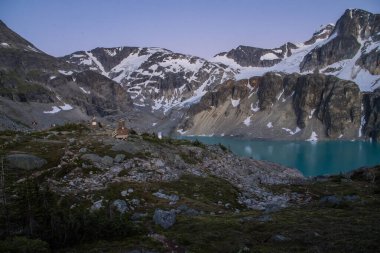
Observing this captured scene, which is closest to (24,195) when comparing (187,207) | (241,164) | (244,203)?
(187,207)

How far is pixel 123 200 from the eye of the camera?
44094mm

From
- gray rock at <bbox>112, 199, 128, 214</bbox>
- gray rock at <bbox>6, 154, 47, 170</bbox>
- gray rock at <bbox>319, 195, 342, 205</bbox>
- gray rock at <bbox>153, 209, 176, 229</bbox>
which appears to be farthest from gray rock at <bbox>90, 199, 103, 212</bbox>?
gray rock at <bbox>319, 195, 342, 205</bbox>

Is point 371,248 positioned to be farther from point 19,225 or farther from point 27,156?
point 27,156

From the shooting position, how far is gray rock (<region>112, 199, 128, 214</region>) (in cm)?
4171

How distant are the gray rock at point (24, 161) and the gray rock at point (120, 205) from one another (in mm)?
16040

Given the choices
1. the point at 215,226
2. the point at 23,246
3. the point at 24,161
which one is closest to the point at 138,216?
the point at 215,226

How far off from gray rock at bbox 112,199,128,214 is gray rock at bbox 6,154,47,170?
52.6ft

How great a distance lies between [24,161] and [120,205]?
732 inches

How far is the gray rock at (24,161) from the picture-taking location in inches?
2078

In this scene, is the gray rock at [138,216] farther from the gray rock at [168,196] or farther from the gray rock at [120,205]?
the gray rock at [168,196]

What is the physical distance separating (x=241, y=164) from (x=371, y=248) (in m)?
53.0

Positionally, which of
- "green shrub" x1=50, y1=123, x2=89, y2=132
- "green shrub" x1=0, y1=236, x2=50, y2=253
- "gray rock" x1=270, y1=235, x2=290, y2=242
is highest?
"green shrub" x1=50, y1=123, x2=89, y2=132

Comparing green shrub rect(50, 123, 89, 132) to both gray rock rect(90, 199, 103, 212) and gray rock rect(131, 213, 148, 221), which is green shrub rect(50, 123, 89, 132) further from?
gray rock rect(131, 213, 148, 221)

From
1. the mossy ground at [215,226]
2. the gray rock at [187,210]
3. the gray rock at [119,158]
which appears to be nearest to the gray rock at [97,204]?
the mossy ground at [215,226]
